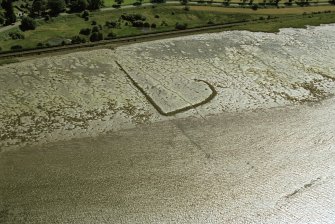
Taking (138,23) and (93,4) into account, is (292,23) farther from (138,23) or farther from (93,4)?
(93,4)

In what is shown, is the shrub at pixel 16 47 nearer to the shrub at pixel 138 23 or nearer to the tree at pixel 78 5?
the tree at pixel 78 5

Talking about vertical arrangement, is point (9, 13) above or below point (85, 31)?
above

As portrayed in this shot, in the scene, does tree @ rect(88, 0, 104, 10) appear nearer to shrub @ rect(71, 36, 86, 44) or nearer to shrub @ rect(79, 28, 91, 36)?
shrub @ rect(79, 28, 91, 36)

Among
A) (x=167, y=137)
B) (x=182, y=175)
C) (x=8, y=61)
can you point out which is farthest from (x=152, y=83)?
(x=8, y=61)

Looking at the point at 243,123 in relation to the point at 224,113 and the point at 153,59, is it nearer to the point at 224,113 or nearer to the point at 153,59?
the point at 224,113

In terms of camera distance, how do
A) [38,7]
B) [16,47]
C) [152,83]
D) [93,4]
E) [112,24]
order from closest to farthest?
[152,83] → [16,47] → [112,24] → [38,7] → [93,4]

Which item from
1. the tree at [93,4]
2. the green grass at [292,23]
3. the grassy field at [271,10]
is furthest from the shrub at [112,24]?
the green grass at [292,23]
